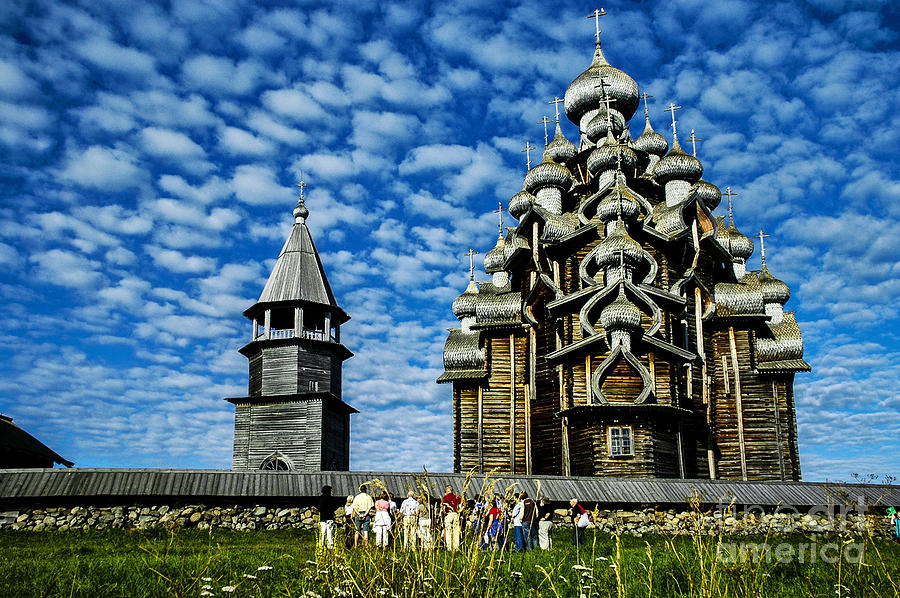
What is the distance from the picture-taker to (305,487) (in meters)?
15.8

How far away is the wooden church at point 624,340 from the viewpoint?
21.9 meters

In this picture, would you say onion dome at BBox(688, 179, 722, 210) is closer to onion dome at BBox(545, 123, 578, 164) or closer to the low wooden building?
onion dome at BBox(545, 123, 578, 164)

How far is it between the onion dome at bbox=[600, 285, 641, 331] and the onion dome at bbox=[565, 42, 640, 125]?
524 inches

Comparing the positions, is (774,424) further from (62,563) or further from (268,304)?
(62,563)

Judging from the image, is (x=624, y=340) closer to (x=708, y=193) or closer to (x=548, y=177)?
(x=548, y=177)

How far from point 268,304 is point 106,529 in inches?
630

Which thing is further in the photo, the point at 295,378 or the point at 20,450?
the point at 295,378

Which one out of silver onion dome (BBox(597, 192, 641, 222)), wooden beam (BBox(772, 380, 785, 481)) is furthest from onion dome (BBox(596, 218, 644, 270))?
wooden beam (BBox(772, 380, 785, 481))

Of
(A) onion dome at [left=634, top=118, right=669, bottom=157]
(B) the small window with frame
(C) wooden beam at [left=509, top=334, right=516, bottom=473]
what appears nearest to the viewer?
(B) the small window with frame

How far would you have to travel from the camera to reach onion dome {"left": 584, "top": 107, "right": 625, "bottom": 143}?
30.9 m

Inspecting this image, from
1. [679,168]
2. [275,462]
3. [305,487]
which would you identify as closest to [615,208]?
[679,168]

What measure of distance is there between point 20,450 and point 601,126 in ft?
77.9

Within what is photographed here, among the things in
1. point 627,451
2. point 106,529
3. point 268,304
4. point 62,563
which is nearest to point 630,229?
point 627,451

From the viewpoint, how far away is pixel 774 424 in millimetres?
25578
